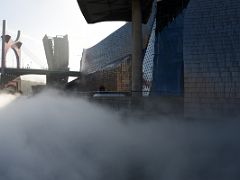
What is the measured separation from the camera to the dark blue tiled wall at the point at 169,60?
25672mm

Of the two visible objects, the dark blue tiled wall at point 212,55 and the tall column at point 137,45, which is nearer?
the tall column at point 137,45

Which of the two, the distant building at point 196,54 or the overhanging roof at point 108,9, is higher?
the overhanging roof at point 108,9

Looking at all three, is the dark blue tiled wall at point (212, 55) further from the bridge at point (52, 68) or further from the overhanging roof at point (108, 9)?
the bridge at point (52, 68)

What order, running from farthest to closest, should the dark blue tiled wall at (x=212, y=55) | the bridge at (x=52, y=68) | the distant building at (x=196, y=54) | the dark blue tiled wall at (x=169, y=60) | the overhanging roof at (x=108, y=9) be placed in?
the bridge at (x=52, y=68), the dark blue tiled wall at (x=169, y=60), the distant building at (x=196, y=54), the dark blue tiled wall at (x=212, y=55), the overhanging roof at (x=108, y=9)

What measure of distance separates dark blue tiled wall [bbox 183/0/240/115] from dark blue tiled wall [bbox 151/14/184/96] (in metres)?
0.65

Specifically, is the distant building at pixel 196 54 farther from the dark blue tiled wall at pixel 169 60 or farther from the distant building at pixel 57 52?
the distant building at pixel 57 52

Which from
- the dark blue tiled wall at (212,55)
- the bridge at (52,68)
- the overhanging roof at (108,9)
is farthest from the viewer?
the bridge at (52,68)

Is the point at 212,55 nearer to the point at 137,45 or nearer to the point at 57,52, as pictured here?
the point at 137,45

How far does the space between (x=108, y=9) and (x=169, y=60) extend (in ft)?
19.0

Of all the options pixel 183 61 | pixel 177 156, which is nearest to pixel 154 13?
pixel 183 61

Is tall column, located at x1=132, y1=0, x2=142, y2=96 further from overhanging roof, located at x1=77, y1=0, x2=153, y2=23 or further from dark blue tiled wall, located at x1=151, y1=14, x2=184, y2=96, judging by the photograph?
dark blue tiled wall, located at x1=151, y1=14, x2=184, y2=96

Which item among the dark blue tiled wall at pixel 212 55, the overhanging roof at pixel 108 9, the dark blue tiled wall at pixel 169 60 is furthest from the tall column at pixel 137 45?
the dark blue tiled wall at pixel 169 60

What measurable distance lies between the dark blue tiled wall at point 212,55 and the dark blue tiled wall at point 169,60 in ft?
2.12

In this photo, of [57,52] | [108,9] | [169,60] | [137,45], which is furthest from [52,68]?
[137,45]
